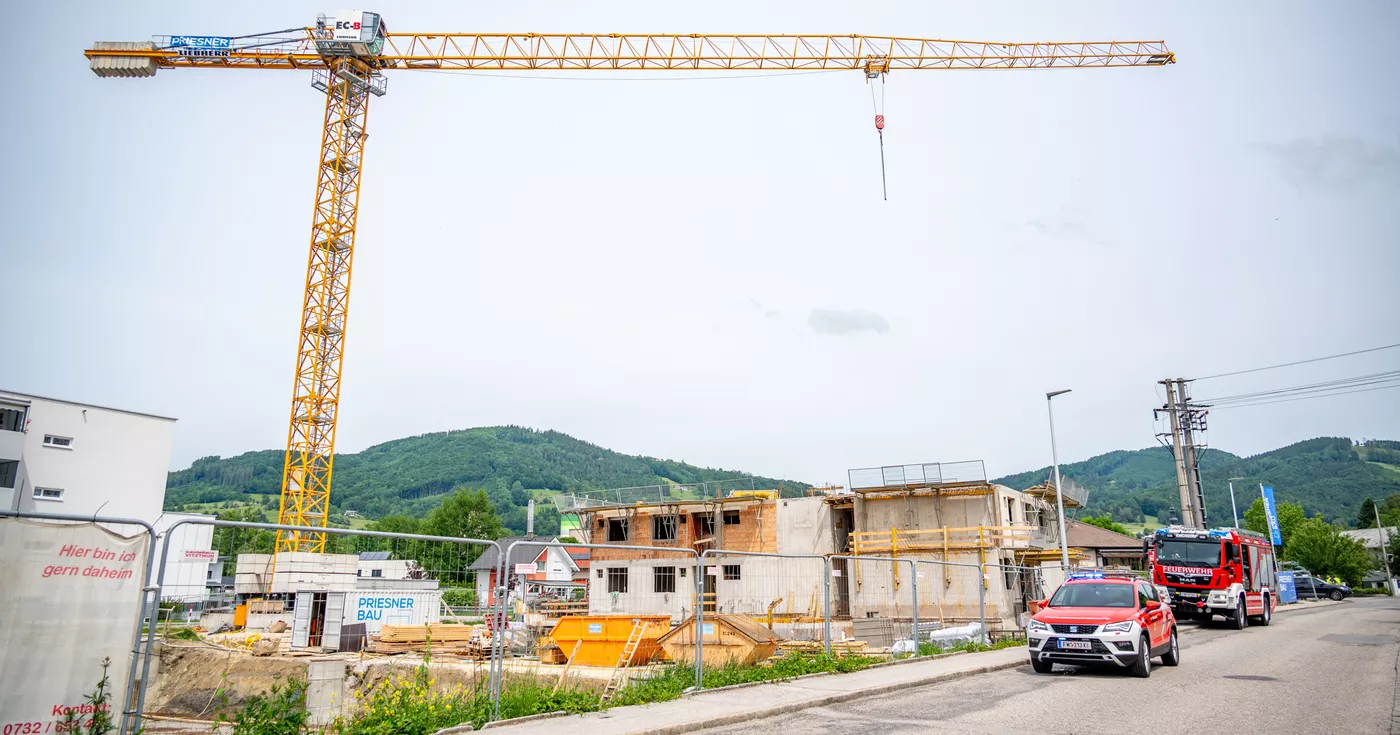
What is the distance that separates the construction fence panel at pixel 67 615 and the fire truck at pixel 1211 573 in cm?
2885

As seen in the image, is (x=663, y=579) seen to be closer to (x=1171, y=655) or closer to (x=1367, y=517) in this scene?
(x=1171, y=655)

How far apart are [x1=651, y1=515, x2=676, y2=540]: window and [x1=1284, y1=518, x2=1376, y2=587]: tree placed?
185 feet

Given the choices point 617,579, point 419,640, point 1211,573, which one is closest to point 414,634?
point 419,640

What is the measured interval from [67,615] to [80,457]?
49.9 meters

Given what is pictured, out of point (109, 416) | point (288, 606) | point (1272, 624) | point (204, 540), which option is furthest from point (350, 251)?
point (1272, 624)

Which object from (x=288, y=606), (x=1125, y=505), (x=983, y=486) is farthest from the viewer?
(x=1125, y=505)

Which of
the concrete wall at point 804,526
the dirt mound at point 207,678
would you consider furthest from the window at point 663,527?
the dirt mound at point 207,678

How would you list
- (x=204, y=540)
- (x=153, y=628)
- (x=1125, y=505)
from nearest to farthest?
(x=153, y=628) < (x=204, y=540) < (x=1125, y=505)

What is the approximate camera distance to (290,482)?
45.7 metres

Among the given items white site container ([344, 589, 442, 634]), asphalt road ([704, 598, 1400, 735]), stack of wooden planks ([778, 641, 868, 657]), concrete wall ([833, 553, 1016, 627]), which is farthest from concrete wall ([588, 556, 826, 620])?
asphalt road ([704, 598, 1400, 735])

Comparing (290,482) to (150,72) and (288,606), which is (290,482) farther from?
(288,606)

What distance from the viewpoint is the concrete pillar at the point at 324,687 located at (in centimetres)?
1181

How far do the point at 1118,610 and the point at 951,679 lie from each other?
3.26m

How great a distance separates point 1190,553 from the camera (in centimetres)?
2631
